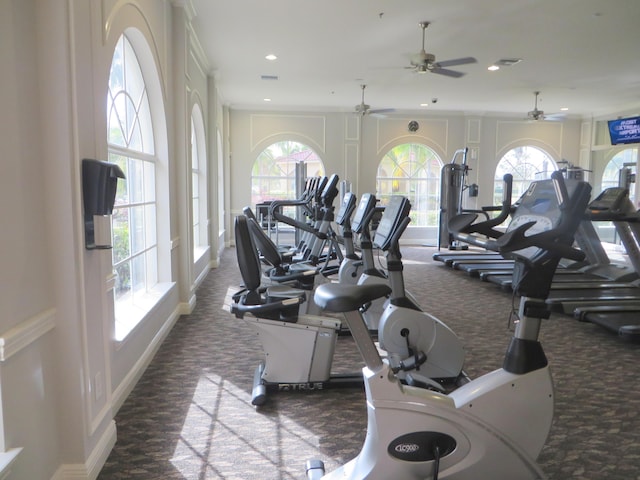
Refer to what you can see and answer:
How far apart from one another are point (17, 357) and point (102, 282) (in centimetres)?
66

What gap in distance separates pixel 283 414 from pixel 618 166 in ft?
37.0

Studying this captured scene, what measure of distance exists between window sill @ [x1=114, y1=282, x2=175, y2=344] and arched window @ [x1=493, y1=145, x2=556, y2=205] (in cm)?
962

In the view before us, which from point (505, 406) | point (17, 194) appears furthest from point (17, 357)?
point (505, 406)

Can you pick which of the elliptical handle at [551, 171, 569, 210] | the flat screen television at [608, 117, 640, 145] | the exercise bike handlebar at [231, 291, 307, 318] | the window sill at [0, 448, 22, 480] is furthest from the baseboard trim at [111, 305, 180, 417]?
the flat screen television at [608, 117, 640, 145]

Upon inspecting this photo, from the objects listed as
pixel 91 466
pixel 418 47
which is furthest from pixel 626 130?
pixel 91 466

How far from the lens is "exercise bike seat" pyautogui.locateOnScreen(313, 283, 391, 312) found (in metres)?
1.58

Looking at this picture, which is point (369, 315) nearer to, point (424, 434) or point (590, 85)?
point (424, 434)

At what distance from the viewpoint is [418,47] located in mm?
6109

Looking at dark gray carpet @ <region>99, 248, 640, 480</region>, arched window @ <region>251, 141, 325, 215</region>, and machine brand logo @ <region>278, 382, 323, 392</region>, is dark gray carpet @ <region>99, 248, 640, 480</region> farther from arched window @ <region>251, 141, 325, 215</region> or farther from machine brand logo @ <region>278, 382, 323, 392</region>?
arched window @ <region>251, 141, 325, 215</region>

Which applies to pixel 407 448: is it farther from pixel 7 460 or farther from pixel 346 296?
pixel 7 460

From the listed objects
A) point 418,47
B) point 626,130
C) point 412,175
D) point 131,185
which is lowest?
point 131,185

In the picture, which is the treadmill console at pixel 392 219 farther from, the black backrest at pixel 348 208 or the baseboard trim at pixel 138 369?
the baseboard trim at pixel 138 369

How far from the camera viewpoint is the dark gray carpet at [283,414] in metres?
2.23

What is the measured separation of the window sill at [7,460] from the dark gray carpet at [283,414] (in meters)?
0.64
